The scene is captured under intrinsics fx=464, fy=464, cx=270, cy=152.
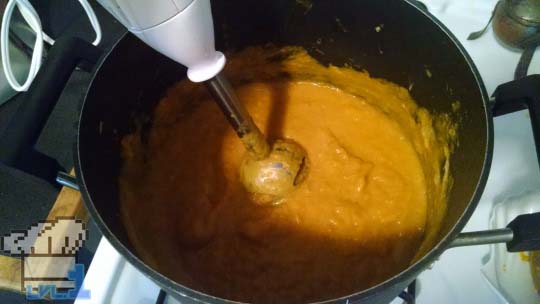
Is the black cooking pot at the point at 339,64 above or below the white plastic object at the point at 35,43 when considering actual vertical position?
below

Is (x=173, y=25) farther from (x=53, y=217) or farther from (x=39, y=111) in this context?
(x=53, y=217)

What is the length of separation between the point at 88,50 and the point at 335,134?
19.8 inches

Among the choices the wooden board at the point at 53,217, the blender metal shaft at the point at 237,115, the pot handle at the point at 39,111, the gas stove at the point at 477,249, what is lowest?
the gas stove at the point at 477,249

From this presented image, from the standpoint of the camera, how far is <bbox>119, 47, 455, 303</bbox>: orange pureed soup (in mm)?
790

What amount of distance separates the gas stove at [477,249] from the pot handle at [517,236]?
23cm

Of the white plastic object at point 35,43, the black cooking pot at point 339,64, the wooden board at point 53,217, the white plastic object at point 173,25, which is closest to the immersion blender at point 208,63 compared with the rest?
the white plastic object at point 173,25

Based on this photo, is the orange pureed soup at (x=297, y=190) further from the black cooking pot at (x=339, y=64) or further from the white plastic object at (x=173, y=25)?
the white plastic object at (x=173, y=25)

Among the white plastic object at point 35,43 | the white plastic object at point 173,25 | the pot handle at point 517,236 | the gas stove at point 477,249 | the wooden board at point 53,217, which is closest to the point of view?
the white plastic object at point 173,25

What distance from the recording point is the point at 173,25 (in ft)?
1.45

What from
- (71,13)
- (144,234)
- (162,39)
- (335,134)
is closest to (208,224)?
(144,234)

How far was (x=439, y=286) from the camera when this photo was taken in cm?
78

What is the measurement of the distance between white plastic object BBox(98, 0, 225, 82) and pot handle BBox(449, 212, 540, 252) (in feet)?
1.21

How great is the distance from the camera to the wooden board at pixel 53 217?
88 centimetres

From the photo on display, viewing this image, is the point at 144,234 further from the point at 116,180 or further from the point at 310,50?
the point at 310,50
